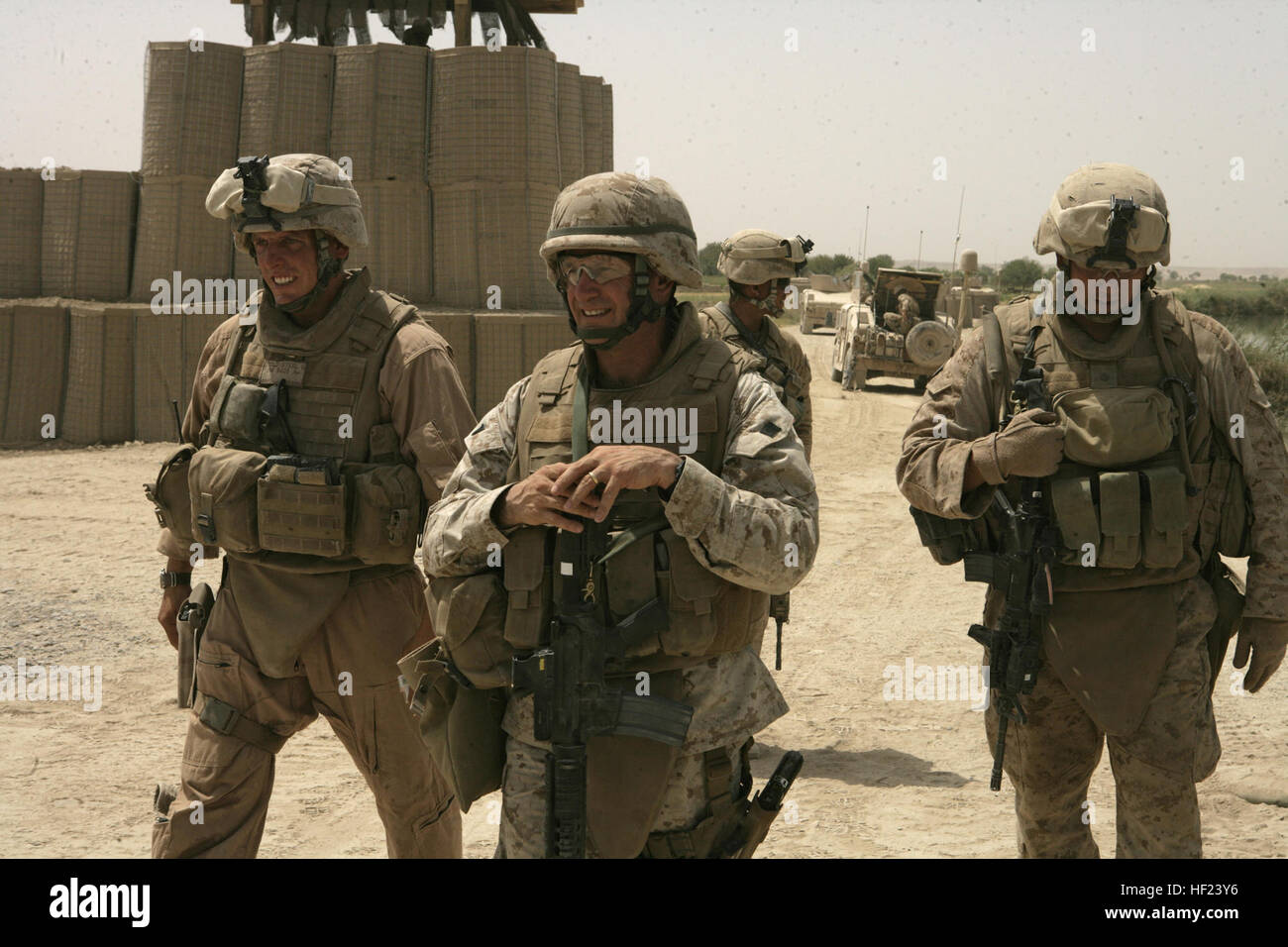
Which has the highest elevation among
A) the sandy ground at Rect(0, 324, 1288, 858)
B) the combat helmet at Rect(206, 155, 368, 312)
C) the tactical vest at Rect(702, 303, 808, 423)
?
the combat helmet at Rect(206, 155, 368, 312)

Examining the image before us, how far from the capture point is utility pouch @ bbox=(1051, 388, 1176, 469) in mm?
3572

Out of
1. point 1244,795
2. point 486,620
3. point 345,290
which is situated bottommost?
point 1244,795

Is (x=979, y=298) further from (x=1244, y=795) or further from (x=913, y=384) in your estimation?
(x=1244, y=795)

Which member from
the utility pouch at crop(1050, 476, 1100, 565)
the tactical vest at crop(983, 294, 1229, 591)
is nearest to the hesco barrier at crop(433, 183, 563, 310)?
the tactical vest at crop(983, 294, 1229, 591)

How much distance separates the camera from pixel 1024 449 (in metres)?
3.58

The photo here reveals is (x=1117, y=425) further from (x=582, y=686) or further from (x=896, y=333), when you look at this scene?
(x=896, y=333)

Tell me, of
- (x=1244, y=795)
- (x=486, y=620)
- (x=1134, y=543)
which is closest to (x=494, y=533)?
(x=486, y=620)

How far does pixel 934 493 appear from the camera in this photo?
3.77 meters

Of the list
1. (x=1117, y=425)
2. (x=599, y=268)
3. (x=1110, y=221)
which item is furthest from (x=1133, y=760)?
(x=599, y=268)

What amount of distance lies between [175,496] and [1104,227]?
9.48 feet

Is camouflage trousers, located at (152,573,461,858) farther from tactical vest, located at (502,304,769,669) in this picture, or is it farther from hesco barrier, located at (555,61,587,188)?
hesco barrier, located at (555,61,587,188)

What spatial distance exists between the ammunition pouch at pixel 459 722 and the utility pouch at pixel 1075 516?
1.66m
